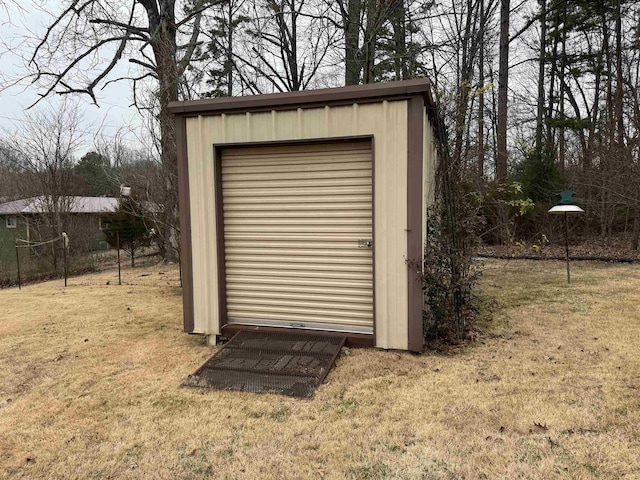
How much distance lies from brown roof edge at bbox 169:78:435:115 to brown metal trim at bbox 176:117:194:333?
0.75 feet

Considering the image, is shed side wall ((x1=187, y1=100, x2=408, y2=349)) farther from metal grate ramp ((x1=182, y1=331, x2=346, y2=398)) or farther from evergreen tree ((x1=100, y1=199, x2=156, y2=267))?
evergreen tree ((x1=100, y1=199, x2=156, y2=267))

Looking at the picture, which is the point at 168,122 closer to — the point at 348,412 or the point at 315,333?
the point at 315,333

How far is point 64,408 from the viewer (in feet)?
9.25

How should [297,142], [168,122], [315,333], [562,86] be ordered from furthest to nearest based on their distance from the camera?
1. [562,86]
2. [168,122]
3. [315,333]
4. [297,142]

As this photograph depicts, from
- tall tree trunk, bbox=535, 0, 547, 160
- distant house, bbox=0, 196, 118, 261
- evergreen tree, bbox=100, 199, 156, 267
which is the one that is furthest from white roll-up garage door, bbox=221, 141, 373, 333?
tall tree trunk, bbox=535, 0, 547, 160

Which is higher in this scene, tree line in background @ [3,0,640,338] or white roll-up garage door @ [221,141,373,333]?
tree line in background @ [3,0,640,338]

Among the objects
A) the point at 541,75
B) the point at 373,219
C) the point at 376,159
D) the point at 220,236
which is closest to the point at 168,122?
the point at 220,236

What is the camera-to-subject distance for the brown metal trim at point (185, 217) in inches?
158

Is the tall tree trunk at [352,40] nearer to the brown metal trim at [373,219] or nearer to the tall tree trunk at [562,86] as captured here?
the brown metal trim at [373,219]

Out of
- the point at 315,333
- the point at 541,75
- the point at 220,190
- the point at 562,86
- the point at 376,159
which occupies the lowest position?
the point at 315,333

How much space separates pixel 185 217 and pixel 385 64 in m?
6.91

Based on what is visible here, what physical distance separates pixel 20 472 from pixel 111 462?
0.44m

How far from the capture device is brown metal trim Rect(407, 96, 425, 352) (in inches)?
136

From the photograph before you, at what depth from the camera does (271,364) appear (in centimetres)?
340
